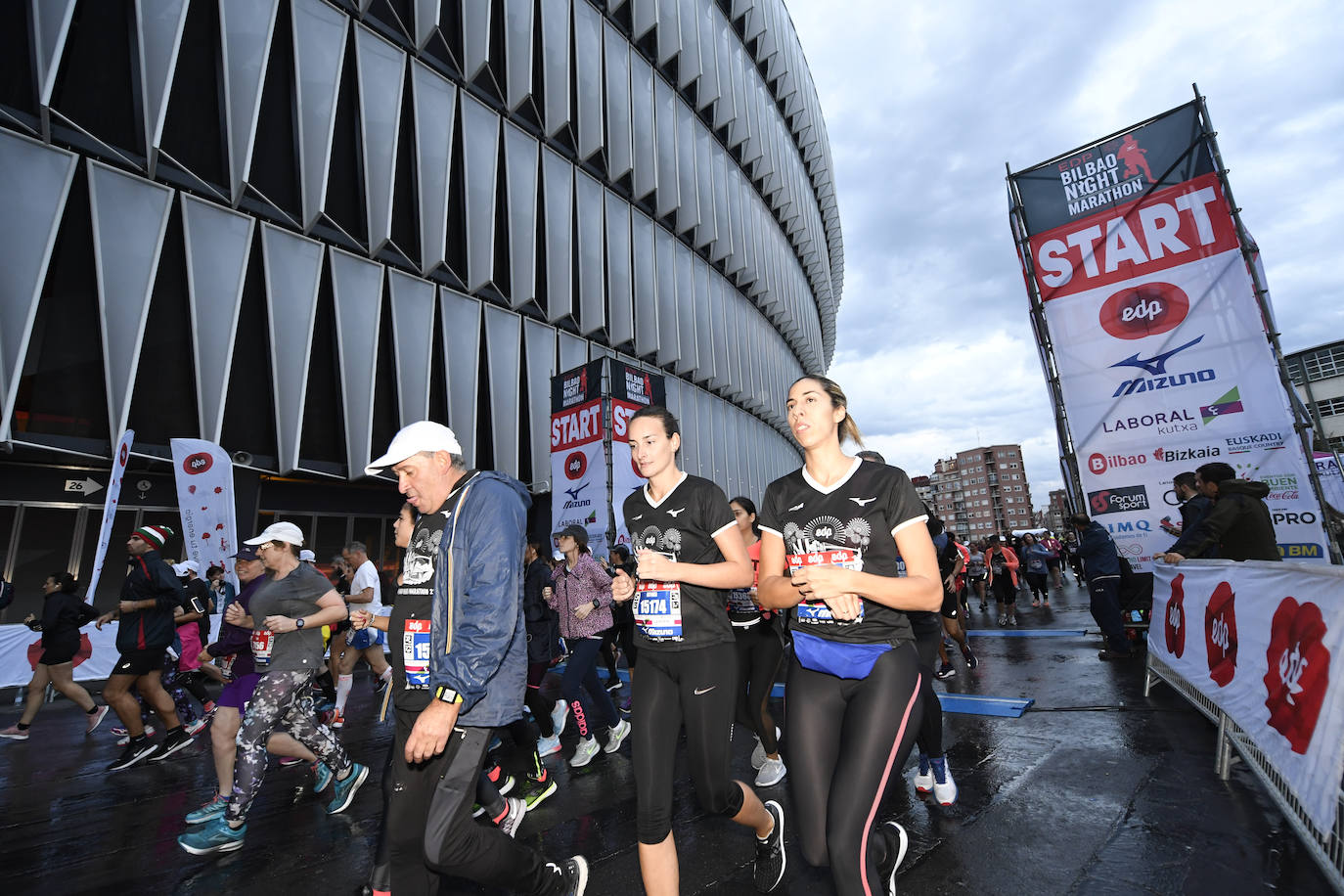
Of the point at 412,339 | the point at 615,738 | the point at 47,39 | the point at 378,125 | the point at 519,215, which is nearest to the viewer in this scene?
the point at 615,738

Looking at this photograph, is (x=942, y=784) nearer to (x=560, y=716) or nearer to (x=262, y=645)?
(x=560, y=716)

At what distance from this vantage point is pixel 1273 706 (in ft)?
10.7

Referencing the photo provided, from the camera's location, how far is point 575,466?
13.7m

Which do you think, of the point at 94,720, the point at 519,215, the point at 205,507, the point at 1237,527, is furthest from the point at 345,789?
the point at 519,215

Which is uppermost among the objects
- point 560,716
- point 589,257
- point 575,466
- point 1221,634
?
point 589,257

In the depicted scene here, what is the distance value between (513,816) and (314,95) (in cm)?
1698

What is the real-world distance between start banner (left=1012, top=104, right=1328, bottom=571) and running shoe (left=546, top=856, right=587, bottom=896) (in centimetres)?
860

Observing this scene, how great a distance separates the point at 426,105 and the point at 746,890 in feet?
64.4

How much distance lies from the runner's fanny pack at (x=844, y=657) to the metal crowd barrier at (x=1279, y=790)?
82.2 inches

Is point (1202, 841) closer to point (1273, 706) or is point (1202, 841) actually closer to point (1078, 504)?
point (1273, 706)

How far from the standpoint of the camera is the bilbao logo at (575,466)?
13516mm

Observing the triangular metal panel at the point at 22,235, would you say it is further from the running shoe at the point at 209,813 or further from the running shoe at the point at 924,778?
the running shoe at the point at 924,778

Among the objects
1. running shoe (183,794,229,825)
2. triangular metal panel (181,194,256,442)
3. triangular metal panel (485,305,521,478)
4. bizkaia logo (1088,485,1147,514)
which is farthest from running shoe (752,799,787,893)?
triangular metal panel (485,305,521,478)

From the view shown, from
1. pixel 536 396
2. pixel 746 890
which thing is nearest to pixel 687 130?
pixel 536 396
